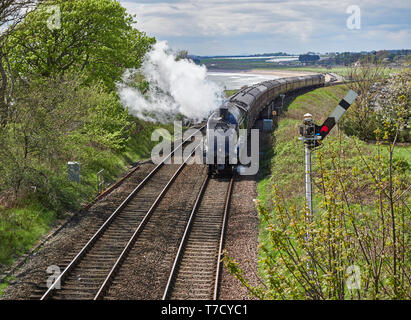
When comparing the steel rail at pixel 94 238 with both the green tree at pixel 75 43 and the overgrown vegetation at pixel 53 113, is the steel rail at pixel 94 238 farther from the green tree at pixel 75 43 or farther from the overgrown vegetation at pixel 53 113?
the green tree at pixel 75 43

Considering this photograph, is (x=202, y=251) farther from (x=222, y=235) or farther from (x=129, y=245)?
(x=129, y=245)

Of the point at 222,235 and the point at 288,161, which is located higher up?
the point at 288,161

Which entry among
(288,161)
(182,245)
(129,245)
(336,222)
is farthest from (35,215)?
(336,222)

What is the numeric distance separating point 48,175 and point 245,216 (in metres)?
9.14

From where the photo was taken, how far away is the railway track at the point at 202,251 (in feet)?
41.4

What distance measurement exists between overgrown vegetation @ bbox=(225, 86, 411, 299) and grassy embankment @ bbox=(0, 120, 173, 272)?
833 centimetres

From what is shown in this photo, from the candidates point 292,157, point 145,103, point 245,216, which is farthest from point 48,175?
point 145,103

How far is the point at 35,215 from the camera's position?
58.1 feet

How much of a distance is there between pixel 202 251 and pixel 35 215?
23.8ft

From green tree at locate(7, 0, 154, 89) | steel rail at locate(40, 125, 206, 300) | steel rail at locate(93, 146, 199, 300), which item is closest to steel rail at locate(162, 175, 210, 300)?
steel rail at locate(93, 146, 199, 300)

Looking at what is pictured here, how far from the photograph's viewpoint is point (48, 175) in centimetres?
2002

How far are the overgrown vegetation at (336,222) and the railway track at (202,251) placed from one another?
1.61 metres

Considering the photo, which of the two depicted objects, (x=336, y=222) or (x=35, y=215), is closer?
(x=336, y=222)

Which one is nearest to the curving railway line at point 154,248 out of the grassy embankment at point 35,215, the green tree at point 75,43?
the grassy embankment at point 35,215
